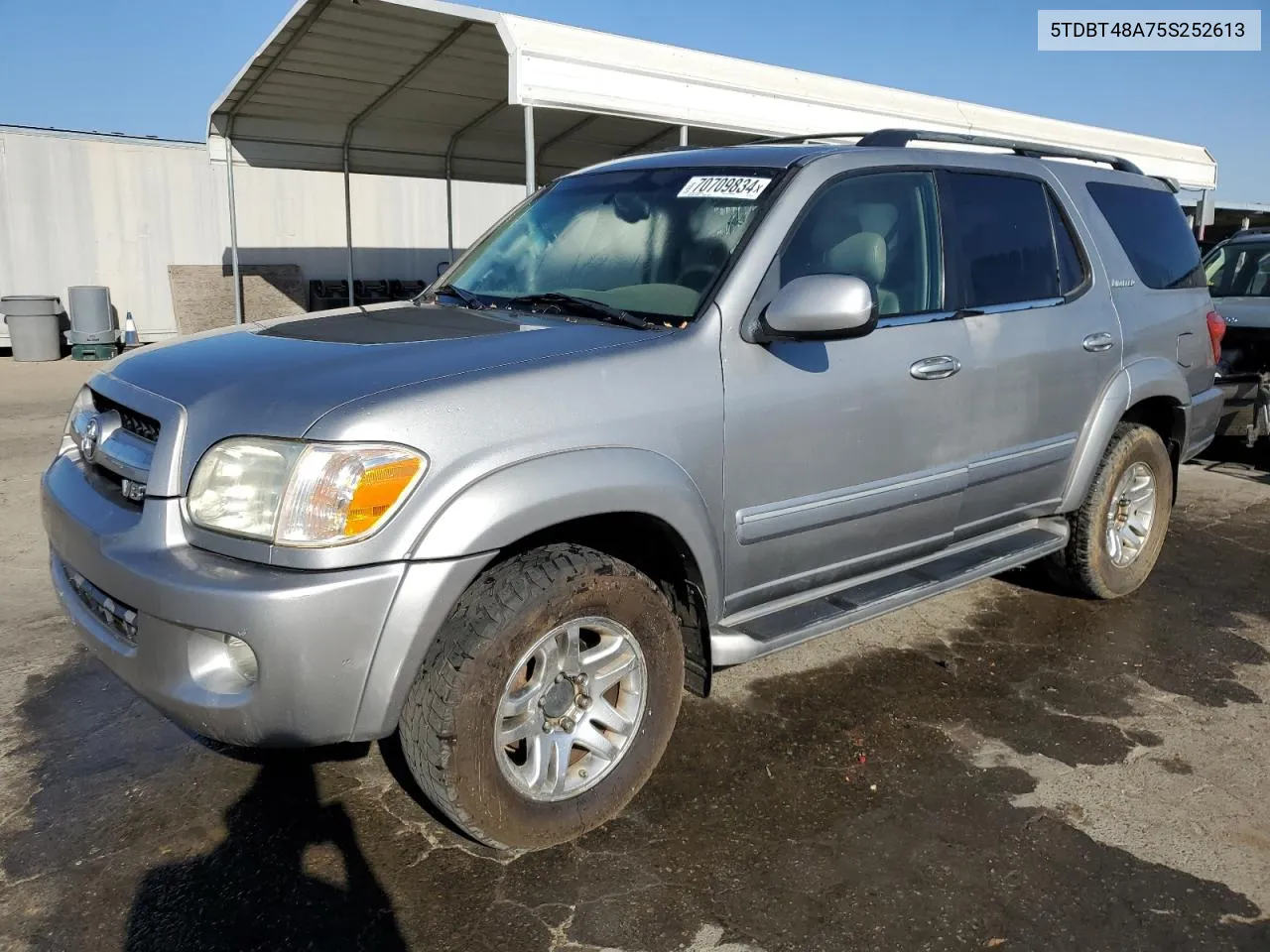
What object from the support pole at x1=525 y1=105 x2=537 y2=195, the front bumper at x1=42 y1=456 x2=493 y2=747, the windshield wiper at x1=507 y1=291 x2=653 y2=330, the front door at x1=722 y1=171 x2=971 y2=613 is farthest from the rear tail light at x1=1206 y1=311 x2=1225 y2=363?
the support pole at x1=525 y1=105 x2=537 y2=195

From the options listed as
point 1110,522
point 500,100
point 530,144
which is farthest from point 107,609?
point 500,100

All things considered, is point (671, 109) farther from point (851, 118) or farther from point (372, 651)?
point (372, 651)

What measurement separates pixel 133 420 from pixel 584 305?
1360 mm

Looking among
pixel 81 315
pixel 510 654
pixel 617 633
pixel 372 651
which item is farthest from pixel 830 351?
pixel 81 315

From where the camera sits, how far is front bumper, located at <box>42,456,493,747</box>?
2.20m

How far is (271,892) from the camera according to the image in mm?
2525

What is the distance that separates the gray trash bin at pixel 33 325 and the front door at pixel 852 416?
47.8 feet

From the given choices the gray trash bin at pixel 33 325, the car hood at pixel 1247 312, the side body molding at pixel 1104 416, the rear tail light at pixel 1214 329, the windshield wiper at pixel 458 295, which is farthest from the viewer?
the gray trash bin at pixel 33 325

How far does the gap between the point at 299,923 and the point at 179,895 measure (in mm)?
366

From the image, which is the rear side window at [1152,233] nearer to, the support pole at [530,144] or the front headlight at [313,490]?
the front headlight at [313,490]

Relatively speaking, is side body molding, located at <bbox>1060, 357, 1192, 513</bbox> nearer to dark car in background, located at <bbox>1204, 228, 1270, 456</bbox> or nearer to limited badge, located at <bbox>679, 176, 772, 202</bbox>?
limited badge, located at <bbox>679, 176, 772, 202</bbox>

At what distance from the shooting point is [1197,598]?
4.88 m

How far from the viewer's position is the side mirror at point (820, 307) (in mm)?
2822

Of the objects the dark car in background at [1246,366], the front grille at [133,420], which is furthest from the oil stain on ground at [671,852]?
the dark car in background at [1246,366]
